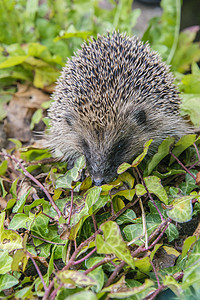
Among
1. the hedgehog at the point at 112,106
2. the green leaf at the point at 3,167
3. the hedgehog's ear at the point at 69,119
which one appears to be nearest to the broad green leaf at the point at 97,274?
the hedgehog at the point at 112,106

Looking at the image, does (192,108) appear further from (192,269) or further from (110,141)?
(192,269)

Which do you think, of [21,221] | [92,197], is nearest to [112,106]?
[92,197]

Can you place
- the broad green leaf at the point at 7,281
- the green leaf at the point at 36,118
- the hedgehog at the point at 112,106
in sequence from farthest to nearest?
1. the green leaf at the point at 36,118
2. the hedgehog at the point at 112,106
3. the broad green leaf at the point at 7,281

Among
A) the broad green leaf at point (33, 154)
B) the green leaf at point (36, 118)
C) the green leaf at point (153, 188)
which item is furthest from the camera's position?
the green leaf at point (36, 118)

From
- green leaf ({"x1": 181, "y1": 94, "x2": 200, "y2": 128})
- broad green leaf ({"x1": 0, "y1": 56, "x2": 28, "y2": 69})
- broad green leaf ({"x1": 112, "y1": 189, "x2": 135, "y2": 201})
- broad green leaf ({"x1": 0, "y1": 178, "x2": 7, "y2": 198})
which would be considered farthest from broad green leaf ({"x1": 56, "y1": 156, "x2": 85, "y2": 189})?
broad green leaf ({"x1": 0, "y1": 56, "x2": 28, "y2": 69})

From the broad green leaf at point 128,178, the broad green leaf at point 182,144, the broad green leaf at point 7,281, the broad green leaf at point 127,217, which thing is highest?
the broad green leaf at point 182,144

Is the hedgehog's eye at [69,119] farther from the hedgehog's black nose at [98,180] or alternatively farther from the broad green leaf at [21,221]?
the broad green leaf at [21,221]

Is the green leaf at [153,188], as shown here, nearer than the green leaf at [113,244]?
No

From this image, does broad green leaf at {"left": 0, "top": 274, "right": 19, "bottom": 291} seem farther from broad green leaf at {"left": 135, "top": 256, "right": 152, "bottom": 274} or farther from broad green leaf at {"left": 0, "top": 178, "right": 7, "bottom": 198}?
broad green leaf at {"left": 0, "top": 178, "right": 7, "bottom": 198}
